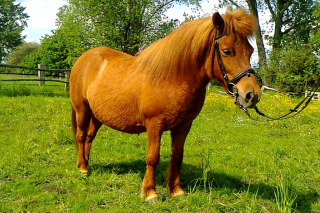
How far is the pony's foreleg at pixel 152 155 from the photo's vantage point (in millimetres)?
3150

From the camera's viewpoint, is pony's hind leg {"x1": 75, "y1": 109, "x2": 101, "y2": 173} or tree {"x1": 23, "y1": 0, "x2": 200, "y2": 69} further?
tree {"x1": 23, "y1": 0, "x2": 200, "y2": 69}

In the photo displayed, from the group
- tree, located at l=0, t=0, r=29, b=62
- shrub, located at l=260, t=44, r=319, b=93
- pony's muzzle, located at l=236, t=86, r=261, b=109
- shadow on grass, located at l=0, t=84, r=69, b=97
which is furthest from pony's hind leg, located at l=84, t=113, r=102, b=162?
tree, located at l=0, t=0, r=29, b=62

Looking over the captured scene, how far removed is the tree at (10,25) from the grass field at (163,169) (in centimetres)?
3881

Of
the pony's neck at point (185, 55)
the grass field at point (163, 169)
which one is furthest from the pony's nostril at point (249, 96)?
the grass field at point (163, 169)

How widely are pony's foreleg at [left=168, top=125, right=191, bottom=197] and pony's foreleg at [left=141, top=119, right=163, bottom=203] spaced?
1.18ft

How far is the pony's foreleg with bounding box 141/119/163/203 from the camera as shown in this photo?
3150mm

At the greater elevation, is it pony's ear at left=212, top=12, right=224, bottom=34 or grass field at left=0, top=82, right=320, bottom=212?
pony's ear at left=212, top=12, right=224, bottom=34

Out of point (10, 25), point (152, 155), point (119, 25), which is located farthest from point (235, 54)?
point (10, 25)

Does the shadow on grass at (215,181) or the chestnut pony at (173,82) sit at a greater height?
the chestnut pony at (173,82)

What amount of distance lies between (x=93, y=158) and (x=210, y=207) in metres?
2.58

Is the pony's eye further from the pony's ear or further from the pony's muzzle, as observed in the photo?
the pony's muzzle

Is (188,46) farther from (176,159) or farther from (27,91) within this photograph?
(27,91)

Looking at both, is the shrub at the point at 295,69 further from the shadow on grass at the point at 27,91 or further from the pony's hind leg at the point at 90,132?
the pony's hind leg at the point at 90,132

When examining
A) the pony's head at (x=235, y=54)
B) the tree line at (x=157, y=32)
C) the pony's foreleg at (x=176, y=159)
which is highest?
the tree line at (x=157, y=32)
